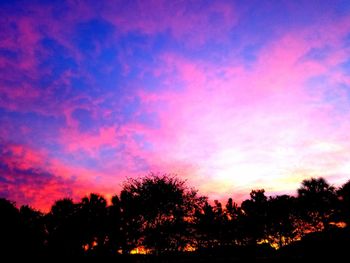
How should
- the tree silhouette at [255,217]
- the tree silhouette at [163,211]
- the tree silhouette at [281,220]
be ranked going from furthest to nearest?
the tree silhouette at [255,217] → the tree silhouette at [281,220] → the tree silhouette at [163,211]

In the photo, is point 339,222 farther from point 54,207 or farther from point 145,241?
point 54,207

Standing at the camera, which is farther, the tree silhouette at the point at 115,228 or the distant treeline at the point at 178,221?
the tree silhouette at the point at 115,228

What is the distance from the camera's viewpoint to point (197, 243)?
281 feet

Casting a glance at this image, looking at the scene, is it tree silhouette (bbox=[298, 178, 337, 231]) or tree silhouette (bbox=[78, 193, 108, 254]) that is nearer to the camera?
tree silhouette (bbox=[298, 178, 337, 231])

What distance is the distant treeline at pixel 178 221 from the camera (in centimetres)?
6456

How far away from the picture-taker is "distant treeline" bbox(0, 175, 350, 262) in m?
64.6

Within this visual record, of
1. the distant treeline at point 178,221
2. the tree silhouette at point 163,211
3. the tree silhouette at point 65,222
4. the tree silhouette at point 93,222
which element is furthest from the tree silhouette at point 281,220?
the tree silhouette at point 65,222

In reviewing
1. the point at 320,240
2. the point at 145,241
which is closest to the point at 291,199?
the point at 145,241

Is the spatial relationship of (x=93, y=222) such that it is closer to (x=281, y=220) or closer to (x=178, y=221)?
(x=178, y=221)

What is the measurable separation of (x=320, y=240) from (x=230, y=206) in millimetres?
66591

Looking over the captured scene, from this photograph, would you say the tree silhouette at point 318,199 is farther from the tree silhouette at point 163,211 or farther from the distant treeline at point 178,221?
the tree silhouette at point 163,211

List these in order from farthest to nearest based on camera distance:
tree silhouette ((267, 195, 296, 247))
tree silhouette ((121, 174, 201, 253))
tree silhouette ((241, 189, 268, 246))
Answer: tree silhouette ((241, 189, 268, 246))
tree silhouette ((267, 195, 296, 247))
tree silhouette ((121, 174, 201, 253))

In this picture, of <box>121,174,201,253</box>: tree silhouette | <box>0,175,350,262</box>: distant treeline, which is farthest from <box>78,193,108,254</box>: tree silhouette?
<box>121,174,201,253</box>: tree silhouette

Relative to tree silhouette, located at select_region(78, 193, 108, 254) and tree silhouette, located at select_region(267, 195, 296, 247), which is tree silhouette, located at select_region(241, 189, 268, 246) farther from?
tree silhouette, located at select_region(78, 193, 108, 254)
